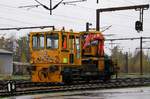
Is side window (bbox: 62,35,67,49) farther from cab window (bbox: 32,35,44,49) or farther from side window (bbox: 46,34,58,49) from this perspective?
cab window (bbox: 32,35,44,49)

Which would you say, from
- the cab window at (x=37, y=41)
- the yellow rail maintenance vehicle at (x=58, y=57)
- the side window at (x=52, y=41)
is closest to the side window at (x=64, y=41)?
the yellow rail maintenance vehicle at (x=58, y=57)

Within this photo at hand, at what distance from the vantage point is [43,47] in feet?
95.3

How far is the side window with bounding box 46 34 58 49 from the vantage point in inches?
1130

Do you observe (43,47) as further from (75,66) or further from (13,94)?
(13,94)

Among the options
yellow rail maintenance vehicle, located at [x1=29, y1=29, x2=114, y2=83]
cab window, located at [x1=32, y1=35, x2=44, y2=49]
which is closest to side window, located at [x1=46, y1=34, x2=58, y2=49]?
yellow rail maintenance vehicle, located at [x1=29, y1=29, x2=114, y2=83]

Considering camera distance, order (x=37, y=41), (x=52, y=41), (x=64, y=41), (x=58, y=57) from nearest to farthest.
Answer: (x=58, y=57)
(x=64, y=41)
(x=52, y=41)
(x=37, y=41)

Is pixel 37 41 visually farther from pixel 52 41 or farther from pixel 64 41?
pixel 64 41

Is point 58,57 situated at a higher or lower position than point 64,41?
lower

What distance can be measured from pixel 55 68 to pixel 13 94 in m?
7.39

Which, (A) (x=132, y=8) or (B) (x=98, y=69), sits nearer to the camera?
(B) (x=98, y=69)

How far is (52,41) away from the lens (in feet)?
95.1

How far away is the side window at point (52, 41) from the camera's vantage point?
1130 inches

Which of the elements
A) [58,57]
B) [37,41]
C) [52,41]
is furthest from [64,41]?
[37,41]

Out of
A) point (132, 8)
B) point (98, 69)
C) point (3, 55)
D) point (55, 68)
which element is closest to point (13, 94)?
point (55, 68)
